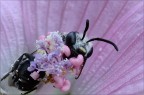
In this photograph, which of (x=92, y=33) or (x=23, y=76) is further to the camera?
(x=92, y=33)

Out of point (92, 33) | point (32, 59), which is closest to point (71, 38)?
point (32, 59)

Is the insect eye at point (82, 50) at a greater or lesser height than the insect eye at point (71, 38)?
lesser

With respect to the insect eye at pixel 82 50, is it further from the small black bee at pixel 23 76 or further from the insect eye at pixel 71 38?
the small black bee at pixel 23 76

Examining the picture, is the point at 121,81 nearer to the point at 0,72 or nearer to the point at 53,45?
the point at 53,45

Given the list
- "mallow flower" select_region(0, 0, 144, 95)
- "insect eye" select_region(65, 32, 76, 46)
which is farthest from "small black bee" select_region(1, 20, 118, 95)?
"mallow flower" select_region(0, 0, 144, 95)

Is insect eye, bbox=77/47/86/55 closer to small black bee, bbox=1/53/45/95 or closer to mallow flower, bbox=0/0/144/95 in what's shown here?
small black bee, bbox=1/53/45/95

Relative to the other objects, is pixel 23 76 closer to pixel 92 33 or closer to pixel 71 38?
pixel 71 38

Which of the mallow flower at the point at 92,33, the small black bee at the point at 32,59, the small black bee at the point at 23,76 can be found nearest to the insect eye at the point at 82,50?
the small black bee at the point at 32,59

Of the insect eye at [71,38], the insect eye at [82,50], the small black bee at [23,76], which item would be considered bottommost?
the small black bee at [23,76]
